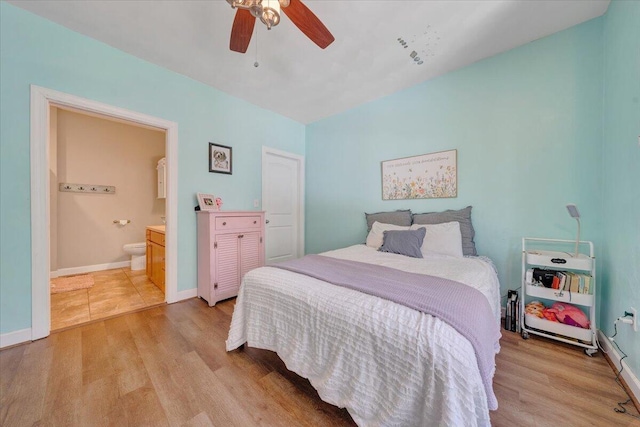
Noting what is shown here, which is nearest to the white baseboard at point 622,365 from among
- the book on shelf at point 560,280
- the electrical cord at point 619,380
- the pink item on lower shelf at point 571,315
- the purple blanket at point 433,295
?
the electrical cord at point 619,380

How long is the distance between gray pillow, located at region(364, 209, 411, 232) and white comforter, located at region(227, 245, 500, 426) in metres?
1.08

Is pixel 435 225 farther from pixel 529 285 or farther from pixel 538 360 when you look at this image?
pixel 538 360

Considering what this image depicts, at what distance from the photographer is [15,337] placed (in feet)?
5.57

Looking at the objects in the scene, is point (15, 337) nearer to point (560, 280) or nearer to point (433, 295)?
point (433, 295)

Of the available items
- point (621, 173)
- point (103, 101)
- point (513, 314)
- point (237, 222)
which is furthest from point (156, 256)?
point (621, 173)

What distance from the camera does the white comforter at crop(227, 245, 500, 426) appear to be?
79 centimetres

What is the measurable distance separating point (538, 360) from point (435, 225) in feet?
3.96

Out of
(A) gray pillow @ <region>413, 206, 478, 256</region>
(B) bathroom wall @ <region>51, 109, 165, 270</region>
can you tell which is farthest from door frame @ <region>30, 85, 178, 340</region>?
(A) gray pillow @ <region>413, 206, 478, 256</region>

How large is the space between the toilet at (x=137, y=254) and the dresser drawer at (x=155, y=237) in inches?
26.4

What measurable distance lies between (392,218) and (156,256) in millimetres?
3112

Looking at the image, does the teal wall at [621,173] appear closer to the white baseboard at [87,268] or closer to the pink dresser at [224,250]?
the pink dresser at [224,250]

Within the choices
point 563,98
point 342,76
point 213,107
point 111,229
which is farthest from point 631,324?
point 111,229

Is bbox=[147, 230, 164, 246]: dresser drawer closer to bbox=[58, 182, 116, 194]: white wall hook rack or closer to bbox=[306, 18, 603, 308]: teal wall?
bbox=[58, 182, 116, 194]: white wall hook rack

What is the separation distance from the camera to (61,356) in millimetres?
1571
